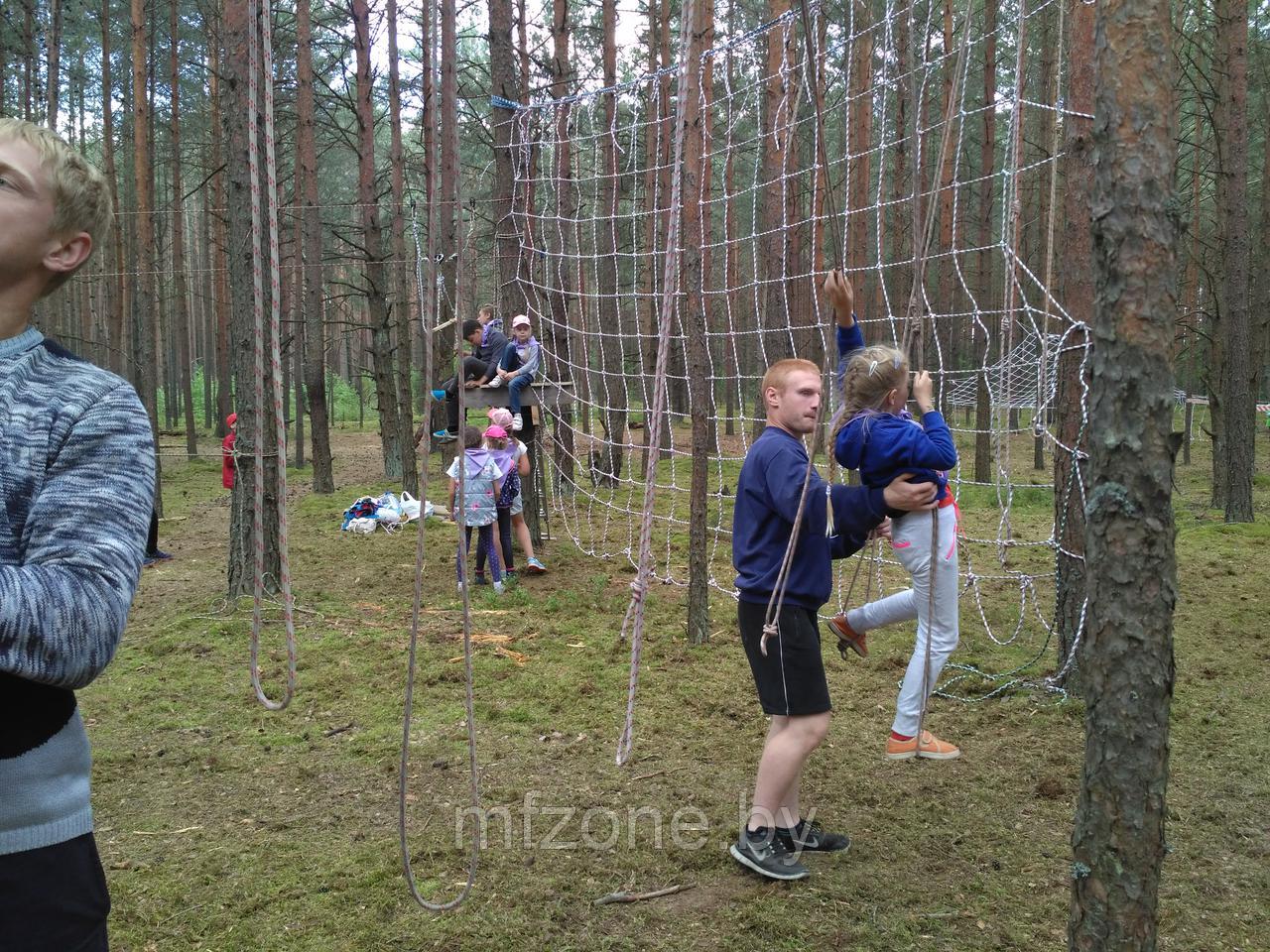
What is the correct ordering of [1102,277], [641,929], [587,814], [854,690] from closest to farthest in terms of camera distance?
1. [1102,277]
2. [641,929]
3. [587,814]
4. [854,690]

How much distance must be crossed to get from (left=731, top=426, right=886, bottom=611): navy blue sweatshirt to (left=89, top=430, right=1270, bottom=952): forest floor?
85cm

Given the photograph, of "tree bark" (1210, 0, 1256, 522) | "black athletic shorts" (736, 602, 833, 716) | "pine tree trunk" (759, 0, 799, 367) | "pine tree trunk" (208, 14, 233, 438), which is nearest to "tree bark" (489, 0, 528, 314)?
"pine tree trunk" (759, 0, 799, 367)

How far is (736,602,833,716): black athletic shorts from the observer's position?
261cm

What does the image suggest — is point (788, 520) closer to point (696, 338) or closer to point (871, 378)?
point (871, 378)

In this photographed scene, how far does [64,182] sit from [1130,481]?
167 cm

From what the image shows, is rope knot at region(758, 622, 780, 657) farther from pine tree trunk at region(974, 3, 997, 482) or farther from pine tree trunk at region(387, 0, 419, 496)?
pine tree trunk at region(974, 3, 997, 482)

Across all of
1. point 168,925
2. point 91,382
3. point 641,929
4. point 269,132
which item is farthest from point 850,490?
point 168,925

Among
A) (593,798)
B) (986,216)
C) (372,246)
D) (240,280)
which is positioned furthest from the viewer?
(372,246)

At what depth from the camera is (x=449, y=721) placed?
13.4ft

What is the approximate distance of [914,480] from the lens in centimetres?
257

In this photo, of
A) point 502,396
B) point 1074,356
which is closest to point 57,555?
point 1074,356

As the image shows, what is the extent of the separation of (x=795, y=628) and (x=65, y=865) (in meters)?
1.89

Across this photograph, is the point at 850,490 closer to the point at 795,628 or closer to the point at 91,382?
the point at 795,628

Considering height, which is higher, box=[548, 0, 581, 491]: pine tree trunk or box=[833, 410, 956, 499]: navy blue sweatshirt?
box=[548, 0, 581, 491]: pine tree trunk
